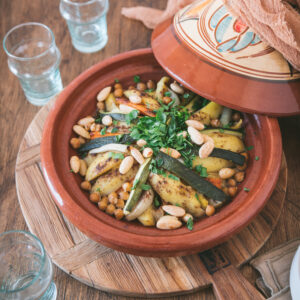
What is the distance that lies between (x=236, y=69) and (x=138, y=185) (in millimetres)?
786

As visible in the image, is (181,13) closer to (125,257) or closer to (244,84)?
(244,84)

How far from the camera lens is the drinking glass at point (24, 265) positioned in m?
1.72

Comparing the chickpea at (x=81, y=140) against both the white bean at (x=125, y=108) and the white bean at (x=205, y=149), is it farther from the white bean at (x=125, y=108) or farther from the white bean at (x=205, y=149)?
the white bean at (x=205, y=149)

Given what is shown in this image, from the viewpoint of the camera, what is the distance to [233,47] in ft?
6.47

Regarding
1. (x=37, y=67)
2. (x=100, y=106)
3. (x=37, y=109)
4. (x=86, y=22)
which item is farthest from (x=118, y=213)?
(x=86, y=22)

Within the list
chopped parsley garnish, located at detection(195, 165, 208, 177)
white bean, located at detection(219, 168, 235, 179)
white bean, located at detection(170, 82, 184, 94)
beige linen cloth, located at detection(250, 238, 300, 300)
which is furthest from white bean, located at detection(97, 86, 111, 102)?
beige linen cloth, located at detection(250, 238, 300, 300)

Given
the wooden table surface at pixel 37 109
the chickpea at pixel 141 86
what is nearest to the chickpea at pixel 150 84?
the chickpea at pixel 141 86

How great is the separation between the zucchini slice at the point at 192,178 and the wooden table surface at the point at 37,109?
0.45m

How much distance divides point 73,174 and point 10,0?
6.63 feet

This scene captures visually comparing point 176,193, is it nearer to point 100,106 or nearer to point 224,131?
point 224,131

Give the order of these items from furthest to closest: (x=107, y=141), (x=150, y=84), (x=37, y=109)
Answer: (x=37, y=109), (x=150, y=84), (x=107, y=141)

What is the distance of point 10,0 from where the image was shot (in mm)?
3250

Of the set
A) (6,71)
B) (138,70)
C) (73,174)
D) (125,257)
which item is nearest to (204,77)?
(138,70)

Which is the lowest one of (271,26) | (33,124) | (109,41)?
(33,124)
